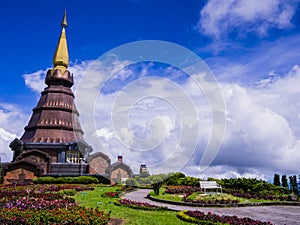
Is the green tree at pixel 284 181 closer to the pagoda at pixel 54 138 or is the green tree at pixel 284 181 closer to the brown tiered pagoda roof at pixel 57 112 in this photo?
the pagoda at pixel 54 138

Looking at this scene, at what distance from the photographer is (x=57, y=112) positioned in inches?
1510

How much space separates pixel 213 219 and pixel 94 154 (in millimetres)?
29478

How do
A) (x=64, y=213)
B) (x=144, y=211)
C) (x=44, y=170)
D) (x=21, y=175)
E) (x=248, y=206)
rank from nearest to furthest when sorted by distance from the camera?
(x=64, y=213) < (x=144, y=211) < (x=248, y=206) < (x=21, y=175) < (x=44, y=170)

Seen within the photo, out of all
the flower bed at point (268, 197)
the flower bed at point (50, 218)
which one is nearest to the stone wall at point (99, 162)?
the flower bed at point (268, 197)

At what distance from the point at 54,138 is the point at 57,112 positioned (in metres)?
4.44

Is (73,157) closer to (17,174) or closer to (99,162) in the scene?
(99,162)

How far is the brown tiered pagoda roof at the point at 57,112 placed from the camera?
119 feet

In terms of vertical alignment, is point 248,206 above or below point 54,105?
below

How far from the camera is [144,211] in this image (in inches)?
439

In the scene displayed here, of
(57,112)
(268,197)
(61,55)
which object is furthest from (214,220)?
(61,55)

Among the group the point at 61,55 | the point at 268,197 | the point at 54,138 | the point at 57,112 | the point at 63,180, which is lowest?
the point at 268,197

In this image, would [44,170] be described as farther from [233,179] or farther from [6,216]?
[6,216]

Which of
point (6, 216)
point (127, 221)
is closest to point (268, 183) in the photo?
point (127, 221)

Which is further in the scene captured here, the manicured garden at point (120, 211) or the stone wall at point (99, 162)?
the stone wall at point (99, 162)
